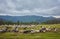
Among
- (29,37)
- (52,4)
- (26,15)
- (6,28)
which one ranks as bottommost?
(29,37)

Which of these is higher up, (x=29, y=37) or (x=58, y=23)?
(x=58, y=23)

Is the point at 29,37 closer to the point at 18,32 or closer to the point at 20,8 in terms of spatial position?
the point at 18,32

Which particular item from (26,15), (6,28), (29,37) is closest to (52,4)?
(26,15)

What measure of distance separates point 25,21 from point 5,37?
1.12m

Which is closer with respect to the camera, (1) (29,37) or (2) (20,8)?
(1) (29,37)

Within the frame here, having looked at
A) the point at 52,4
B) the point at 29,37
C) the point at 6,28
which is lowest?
the point at 29,37

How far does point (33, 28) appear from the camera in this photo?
611 centimetres

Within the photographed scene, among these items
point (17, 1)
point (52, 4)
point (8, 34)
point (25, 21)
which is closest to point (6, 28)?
point (8, 34)

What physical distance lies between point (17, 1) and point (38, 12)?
3.57 ft

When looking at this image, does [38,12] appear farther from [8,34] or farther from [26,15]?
[8,34]

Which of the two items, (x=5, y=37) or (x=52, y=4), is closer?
(x=5, y=37)

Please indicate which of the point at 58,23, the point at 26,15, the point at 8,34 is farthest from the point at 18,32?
the point at 58,23

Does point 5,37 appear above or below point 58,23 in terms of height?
below

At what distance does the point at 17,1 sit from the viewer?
6.32 metres
